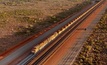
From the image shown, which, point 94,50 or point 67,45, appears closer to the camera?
point 94,50

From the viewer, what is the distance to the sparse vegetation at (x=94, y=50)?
1840cm

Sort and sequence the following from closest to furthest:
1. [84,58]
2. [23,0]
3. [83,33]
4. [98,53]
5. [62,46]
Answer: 1. [84,58]
2. [98,53]
3. [62,46]
4. [83,33]
5. [23,0]

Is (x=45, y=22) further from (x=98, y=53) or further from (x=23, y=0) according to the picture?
(x=23, y=0)

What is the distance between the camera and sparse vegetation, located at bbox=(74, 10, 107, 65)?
60.4ft

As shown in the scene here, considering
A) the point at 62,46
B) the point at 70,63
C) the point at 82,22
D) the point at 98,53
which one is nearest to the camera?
the point at 70,63

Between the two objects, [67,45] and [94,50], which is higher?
[67,45]

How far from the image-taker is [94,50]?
21.3 metres

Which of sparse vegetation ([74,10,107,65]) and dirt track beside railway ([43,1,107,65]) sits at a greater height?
dirt track beside railway ([43,1,107,65])

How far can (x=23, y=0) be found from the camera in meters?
67.9

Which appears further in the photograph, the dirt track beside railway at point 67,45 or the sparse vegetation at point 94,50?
the sparse vegetation at point 94,50

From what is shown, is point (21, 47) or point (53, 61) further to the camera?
point (21, 47)

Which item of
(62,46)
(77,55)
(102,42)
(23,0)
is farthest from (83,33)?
(23,0)

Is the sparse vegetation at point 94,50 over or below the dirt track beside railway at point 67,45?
below

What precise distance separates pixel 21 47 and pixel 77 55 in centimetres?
599
